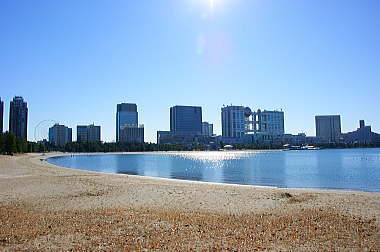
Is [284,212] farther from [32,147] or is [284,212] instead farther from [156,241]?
[32,147]

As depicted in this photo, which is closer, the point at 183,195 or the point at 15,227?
the point at 15,227

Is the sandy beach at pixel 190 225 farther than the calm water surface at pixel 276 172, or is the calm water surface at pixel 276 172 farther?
the calm water surface at pixel 276 172

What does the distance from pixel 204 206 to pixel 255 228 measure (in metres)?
6.57

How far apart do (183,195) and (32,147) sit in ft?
587

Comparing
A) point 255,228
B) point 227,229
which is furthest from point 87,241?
point 255,228

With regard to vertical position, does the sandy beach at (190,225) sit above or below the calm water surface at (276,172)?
above

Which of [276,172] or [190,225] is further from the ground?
[190,225]

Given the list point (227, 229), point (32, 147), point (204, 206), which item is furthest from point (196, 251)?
point (32, 147)

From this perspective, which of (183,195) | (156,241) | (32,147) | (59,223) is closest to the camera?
(156,241)

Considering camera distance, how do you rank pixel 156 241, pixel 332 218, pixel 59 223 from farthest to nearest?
pixel 332 218 < pixel 59 223 < pixel 156 241

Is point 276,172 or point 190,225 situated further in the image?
point 276,172

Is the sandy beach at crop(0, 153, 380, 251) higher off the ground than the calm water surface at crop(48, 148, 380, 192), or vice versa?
the sandy beach at crop(0, 153, 380, 251)

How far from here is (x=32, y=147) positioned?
18088 cm

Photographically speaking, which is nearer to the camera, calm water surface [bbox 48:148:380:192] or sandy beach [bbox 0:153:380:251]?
sandy beach [bbox 0:153:380:251]
